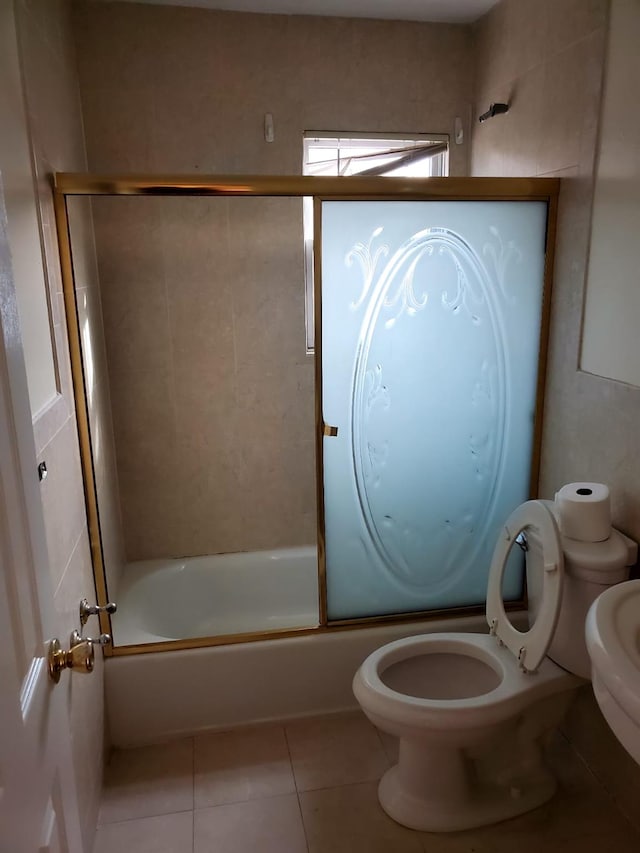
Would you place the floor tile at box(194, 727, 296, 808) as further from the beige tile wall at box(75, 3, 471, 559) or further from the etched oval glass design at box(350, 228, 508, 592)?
the beige tile wall at box(75, 3, 471, 559)

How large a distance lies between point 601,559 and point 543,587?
0.61 ft

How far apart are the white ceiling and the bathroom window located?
423 mm

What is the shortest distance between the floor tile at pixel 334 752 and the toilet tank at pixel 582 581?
2.38 ft

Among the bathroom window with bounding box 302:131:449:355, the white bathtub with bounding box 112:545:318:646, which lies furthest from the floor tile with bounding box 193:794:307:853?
the bathroom window with bounding box 302:131:449:355

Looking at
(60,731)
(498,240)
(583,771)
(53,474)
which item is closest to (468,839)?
(583,771)

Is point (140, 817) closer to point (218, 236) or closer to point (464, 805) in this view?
point (464, 805)

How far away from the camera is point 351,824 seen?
1.82 metres

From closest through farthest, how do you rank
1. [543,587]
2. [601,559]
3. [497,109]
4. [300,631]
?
[601,559] < [543,587] < [300,631] < [497,109]

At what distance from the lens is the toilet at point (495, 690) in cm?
167

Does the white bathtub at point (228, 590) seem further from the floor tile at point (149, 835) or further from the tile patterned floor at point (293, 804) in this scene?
the floor tile at point (149, 835)

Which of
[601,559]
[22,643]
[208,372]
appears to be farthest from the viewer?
[208,372]

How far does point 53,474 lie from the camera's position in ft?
5.31

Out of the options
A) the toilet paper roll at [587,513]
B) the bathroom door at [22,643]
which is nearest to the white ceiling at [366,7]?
the toilet paper roll at [587,513]

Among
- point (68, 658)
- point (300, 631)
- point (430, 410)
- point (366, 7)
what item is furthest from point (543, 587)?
point (366, 7)
